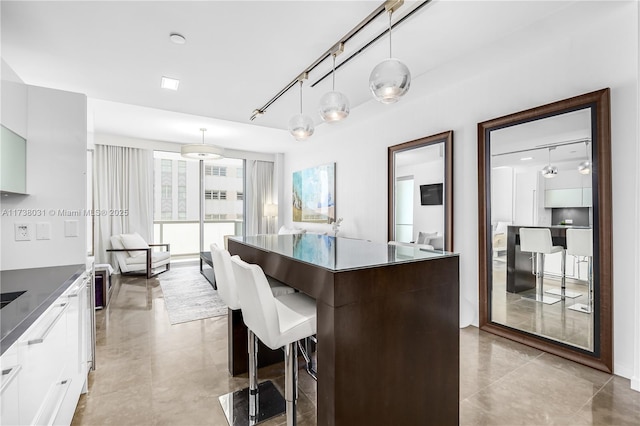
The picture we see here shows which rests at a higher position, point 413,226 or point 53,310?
point 413,226

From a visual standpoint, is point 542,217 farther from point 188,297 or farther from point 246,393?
point 188,297

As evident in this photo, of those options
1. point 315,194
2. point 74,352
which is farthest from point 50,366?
point 315,194

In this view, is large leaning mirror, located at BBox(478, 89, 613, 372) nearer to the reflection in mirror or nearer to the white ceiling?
the reflection in mirror

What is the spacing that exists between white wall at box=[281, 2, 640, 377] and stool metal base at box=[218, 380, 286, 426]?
2.28 m

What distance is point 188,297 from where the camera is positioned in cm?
436

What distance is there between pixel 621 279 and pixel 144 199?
23.7 feet

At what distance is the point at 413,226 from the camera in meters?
3.94

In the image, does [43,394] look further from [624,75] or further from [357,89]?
[624,75]

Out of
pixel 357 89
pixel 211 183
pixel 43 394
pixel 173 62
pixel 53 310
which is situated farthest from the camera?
pixel 211 183

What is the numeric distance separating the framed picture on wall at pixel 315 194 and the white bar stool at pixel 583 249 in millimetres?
3585

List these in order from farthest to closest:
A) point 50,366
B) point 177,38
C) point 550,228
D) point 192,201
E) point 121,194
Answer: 1. point 192,201
2. point 121,194
3. point 550,228
4. point 177,38
5. point 50,366

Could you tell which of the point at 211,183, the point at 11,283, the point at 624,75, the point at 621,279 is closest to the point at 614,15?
the point at 624,75

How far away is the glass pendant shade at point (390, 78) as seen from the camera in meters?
1.69

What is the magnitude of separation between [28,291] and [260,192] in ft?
20.8
